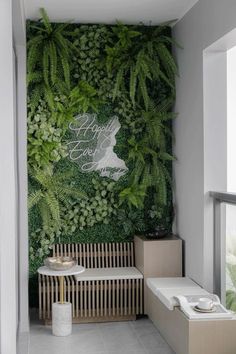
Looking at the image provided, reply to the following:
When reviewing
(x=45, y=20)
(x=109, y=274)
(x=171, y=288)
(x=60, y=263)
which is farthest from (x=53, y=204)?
(x=45, y=20)

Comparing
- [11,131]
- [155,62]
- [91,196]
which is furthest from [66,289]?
A: [11,131]

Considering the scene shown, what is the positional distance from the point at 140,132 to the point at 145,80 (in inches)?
20.0

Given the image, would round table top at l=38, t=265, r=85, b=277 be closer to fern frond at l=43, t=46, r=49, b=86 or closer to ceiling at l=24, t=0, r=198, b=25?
fern frond at l=43, t=46, r=49, b=86

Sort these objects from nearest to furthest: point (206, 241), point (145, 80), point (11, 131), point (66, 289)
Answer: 1. point (11, 131)
2. point (206, 241)
3. point (66, 289)
4. point (145, 80)

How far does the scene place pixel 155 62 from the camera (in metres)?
5.40

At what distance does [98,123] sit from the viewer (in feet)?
18.2

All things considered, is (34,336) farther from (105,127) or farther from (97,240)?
(105,127)

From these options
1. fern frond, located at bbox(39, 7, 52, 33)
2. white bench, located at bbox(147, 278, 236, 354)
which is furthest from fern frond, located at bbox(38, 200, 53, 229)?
fern frond, located at bbox(39, 7, 52, 33)

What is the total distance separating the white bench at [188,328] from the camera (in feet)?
12.5

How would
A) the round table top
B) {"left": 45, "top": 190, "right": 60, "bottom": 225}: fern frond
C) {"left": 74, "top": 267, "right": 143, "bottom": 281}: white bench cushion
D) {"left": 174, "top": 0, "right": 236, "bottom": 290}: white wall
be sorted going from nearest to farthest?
{"left": 174, "top": 0, "right": 236, "bottom": 290}: white wall → the round table top → {"left": 74, "top": 267, "right": 143, "bottom": 281}: white bench cushion → {"left": 45, "top": 190, "right": 60, "bottom": 225}: fern frond

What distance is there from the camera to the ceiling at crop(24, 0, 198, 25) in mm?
4789

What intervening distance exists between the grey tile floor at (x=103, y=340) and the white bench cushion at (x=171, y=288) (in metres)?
0.38

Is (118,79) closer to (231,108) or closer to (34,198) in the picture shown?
(231,108)

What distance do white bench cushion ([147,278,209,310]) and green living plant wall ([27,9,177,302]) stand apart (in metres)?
0.77
